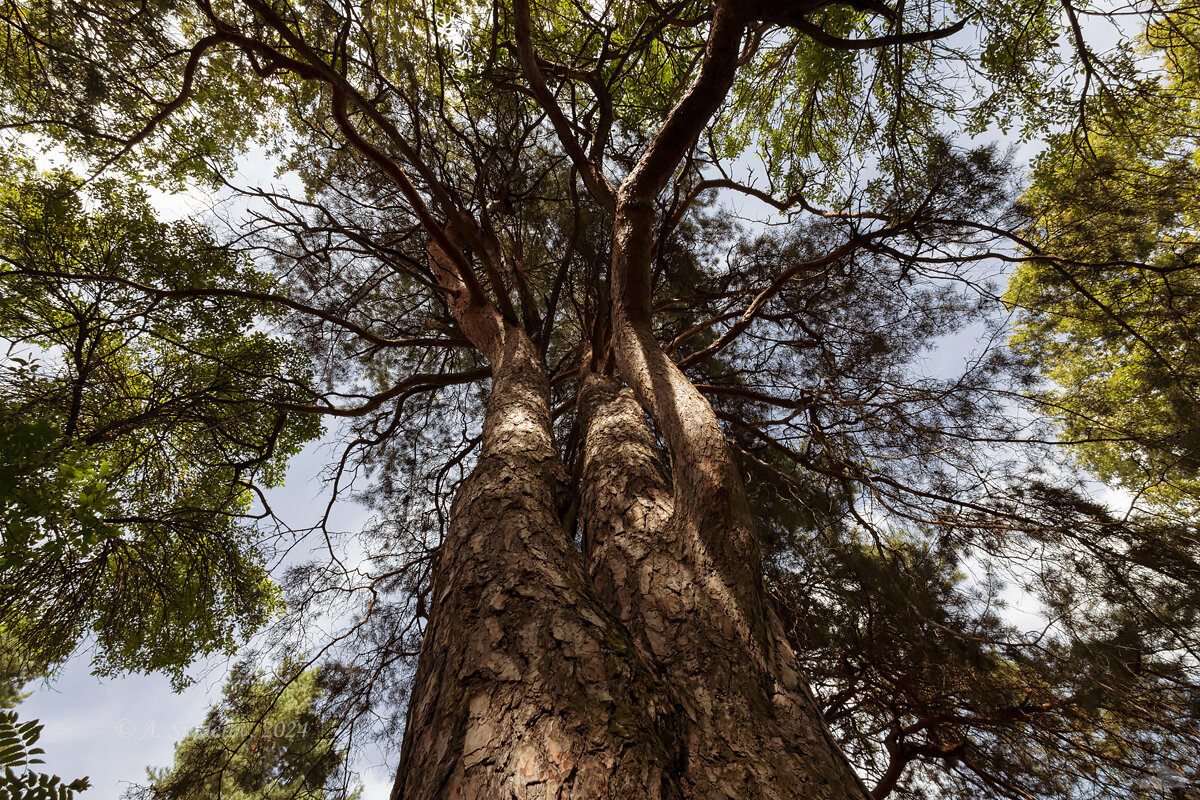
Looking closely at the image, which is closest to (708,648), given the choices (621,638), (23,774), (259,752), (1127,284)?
(621,638)

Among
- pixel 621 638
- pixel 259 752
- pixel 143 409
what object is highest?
pixel 143 409

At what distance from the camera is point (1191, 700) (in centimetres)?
247

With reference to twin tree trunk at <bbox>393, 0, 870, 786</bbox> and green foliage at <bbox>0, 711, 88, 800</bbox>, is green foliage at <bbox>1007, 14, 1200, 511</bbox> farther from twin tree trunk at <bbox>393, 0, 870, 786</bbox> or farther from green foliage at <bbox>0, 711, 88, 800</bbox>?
green foliage at <bbox>0, 711, 88, 800</bbox>

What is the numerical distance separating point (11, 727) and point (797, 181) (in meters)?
6.14

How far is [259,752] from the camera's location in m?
3.65

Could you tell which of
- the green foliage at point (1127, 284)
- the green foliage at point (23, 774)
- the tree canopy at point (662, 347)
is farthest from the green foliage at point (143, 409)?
the green foliage at point (1127, 284)

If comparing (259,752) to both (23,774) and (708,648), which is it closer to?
(23,774)

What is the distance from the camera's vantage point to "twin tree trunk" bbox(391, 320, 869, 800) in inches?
34.4

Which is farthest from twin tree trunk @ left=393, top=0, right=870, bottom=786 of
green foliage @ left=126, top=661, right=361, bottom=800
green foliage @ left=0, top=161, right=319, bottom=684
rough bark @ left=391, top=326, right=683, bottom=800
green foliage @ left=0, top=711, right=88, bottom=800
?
green foliage @ left=126, top=661, right=361, bottom=800

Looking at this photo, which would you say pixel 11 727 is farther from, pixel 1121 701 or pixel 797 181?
pixel 797 181

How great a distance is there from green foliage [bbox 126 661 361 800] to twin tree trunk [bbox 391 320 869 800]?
131 inches

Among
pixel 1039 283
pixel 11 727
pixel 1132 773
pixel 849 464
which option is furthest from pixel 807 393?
pixel 11 727

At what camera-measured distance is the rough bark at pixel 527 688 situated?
2.75 ft

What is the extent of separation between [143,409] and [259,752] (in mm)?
2736
